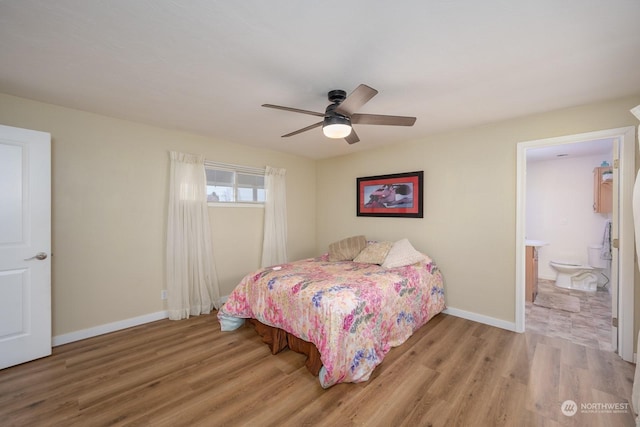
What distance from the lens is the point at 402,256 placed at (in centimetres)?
336

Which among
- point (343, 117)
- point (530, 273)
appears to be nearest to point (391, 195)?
point (343, 117)

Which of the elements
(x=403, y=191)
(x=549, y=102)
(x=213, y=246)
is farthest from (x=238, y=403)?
(x=549, y=102)

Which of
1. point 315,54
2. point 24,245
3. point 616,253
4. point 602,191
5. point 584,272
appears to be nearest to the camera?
point 315,54

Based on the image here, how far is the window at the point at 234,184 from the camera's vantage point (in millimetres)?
3816

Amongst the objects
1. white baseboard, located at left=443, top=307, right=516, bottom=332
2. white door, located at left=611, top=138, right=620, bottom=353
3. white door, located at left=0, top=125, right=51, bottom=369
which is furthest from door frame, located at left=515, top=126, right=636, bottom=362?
white door, located at left=0, top=125, right=51, bottom=369

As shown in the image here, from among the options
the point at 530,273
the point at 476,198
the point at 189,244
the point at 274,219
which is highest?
the point at 476,198

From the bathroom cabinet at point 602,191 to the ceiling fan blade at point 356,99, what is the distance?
489cm

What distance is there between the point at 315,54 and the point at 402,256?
8.28ft

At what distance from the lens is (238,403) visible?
186 centimetres

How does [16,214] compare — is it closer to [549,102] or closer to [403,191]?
[403,191]

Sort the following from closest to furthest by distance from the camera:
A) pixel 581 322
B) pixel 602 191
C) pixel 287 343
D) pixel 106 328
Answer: pixel 287 343 < pixel 106 328 < pixel 581 322 < pixel 602 191

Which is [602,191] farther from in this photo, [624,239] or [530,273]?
[624,239]
